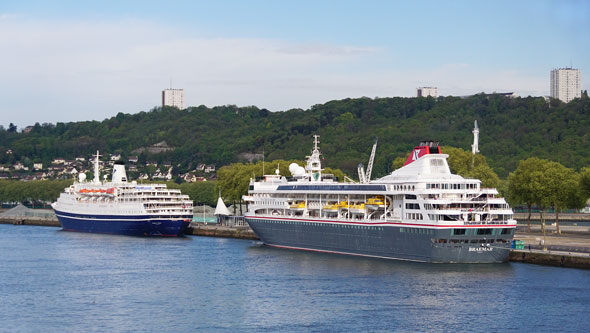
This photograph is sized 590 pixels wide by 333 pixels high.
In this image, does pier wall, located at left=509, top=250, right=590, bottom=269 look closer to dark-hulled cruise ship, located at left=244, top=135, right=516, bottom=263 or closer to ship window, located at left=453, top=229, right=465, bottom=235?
dark-hulled cruise ship, located at left=244, top=135, right=516, bottom=263

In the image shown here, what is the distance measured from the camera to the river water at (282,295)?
44688mm

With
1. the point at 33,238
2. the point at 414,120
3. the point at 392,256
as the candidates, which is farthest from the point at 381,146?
the point at 392,256

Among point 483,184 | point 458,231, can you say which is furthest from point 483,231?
point 483,184

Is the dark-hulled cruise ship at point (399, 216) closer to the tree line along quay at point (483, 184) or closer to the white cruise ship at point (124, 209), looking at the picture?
the tree line along quay at point (483, 184)

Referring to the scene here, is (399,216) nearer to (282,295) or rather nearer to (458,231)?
(458,231)

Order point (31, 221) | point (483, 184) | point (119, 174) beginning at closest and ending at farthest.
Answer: point (483, 184)
point (119, 174)
point (31, 221)

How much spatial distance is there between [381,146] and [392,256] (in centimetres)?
10973

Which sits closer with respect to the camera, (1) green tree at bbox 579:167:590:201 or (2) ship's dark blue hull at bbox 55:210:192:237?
(1) green tree at bbox 579:167:590:201

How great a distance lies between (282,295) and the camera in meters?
52.6

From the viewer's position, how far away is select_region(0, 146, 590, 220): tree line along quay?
81875mm

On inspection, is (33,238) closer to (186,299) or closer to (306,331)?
(186,299)

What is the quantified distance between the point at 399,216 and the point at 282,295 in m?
16.8

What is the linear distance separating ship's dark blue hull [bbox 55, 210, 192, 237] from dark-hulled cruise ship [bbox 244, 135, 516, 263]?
1671 cm

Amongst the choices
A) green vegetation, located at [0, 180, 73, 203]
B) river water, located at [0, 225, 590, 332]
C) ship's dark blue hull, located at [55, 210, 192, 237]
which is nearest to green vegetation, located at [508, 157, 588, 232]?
river water, located at [0, 225, 590, 332]
